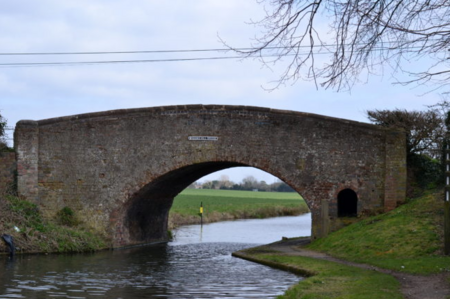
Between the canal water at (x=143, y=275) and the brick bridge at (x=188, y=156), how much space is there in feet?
8.21

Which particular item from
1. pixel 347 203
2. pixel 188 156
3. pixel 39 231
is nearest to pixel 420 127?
pixel 347 203

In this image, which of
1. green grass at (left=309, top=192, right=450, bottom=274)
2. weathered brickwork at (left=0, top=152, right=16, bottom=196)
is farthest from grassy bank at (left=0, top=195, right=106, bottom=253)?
green grass at (left=309, top=192, right=450, bottom=274)

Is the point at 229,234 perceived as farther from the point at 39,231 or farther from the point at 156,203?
the point at 39,231

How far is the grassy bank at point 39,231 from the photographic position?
19516 millimetres

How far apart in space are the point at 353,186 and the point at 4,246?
448 inches

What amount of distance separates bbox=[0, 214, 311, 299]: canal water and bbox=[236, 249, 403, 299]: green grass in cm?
54

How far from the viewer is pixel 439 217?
17.6 metres

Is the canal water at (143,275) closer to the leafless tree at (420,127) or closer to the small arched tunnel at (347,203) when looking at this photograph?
the small arched tunnel at (347,203)

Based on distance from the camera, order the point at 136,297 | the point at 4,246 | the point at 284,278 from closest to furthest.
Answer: the point at 136,297 → the point at 284,278 → the point at 4,246

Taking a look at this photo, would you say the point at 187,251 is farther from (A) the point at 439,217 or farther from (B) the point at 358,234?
(A) the point at 439,217

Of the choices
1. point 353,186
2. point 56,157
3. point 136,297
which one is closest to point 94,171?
point 56,157

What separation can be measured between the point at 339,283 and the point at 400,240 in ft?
15.8

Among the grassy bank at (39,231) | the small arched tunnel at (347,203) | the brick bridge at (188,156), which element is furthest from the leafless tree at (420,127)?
the grassy bank at (39,231)

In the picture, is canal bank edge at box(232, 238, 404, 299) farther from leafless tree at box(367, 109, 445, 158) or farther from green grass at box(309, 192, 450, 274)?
leafless tree at box(367, 109, 445, 158)
